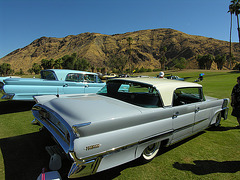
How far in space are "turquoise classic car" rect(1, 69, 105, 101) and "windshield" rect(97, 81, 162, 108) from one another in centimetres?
280

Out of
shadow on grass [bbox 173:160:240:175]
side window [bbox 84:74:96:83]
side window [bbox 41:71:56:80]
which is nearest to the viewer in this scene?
shadow on grass [bbox 173:160:240:175]

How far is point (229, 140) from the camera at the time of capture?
3.43 metres

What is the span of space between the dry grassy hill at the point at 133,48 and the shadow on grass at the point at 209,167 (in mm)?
112011

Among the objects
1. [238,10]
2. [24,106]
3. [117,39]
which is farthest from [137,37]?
[24,106]

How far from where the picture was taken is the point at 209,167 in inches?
97.5

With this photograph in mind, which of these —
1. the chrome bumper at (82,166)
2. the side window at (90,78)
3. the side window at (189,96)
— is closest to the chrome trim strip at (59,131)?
the chrome bumper at (82,166)

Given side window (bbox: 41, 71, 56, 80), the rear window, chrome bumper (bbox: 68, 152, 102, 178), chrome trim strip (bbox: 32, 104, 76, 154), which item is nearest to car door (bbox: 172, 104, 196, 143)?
chrome bumper (bbox: 68, 152, 102, 178)

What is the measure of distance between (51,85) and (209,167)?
5056 millimetres

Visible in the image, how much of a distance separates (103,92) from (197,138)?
2.46 m

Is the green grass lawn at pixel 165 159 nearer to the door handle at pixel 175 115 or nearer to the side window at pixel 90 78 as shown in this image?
the door handle at pixel 175 115

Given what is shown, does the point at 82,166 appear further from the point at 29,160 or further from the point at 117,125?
the point at 29,160

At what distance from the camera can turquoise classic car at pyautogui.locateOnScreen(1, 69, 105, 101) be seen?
452 centimetres

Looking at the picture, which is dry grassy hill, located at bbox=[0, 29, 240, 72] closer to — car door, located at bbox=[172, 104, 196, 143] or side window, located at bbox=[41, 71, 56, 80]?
side window, located at bbox=[41, 71, 56, 80]

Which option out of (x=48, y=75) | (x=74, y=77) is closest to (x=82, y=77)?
(x=74, y=77)
